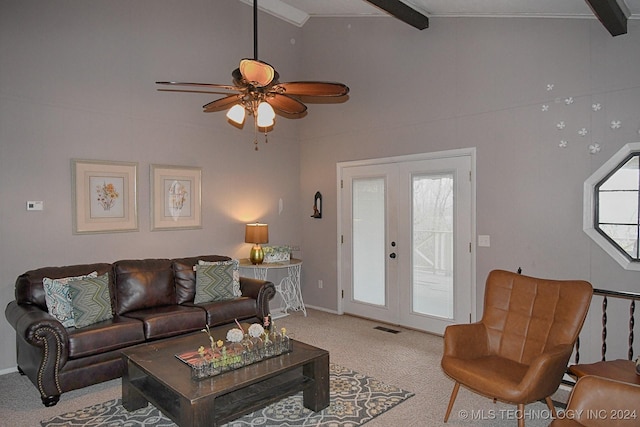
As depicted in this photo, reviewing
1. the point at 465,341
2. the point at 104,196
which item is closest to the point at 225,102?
the point at 104,196

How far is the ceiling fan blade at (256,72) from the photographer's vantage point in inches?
107

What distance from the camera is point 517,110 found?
4203 millimetres

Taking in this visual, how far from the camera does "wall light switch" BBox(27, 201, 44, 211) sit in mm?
3938

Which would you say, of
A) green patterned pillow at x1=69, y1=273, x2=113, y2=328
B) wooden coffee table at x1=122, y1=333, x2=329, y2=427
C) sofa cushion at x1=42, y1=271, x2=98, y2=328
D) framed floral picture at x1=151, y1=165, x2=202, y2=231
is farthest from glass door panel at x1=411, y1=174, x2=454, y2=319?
sofa cushion at x1=42, y1=271, x2=98, y2=328

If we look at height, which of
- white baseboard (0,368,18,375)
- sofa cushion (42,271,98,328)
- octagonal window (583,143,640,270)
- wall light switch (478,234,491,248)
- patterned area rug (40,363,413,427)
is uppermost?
octagonal window (583,143,640,270)

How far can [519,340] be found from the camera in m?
3.05

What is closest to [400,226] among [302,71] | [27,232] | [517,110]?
[517,110]

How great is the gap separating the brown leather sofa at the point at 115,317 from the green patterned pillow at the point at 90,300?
7 cm

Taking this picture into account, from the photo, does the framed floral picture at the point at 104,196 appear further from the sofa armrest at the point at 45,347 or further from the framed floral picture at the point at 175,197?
the sofa armrest at the point at 45,347

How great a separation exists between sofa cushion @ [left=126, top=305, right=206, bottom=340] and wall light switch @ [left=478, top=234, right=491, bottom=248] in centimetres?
296

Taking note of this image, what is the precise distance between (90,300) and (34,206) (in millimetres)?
1141

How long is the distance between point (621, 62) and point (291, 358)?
12.0ft

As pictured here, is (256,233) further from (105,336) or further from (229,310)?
(105,336)

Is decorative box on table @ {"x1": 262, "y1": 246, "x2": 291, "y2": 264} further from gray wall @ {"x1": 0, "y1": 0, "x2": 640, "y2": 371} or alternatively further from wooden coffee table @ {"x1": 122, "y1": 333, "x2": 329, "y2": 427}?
wooden coffee table @ {"x1": 122, "y1": 333, "x2": 329, "y2": 427}
